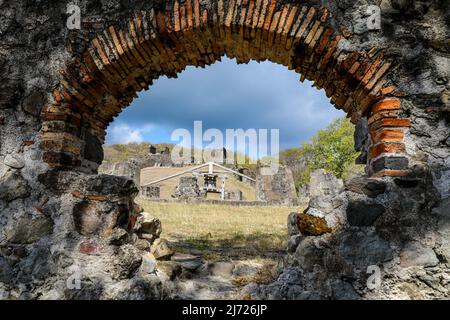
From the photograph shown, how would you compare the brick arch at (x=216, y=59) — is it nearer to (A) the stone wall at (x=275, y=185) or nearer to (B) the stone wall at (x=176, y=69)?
(B) the stone wall at (x=176, y=69)

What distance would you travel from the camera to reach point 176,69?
3070mm

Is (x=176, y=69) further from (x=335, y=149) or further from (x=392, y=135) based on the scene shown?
(x=335, y=149)

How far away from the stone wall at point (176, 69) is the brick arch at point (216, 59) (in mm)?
12

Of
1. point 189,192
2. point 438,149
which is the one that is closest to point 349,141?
point 189,192

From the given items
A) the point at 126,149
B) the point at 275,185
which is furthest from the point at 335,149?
the point at 126,149

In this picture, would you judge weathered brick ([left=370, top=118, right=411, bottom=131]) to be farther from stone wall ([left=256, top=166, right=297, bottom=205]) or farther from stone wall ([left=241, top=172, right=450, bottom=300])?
stone wall ([left=256, top=166, right=297, bottom=205])

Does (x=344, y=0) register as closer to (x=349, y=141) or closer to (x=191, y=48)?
(x=191, y=48)

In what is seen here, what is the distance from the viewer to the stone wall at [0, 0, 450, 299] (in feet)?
7.59

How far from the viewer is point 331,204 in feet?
8.04

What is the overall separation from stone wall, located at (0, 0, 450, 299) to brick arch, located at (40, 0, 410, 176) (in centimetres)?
1

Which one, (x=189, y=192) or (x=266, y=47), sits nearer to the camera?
(x=266, y=47)

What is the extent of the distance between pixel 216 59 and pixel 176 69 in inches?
15.9

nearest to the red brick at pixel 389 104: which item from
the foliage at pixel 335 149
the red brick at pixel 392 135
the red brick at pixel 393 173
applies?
the red brick at pixel 392 135

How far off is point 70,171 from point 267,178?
63.3 ft
